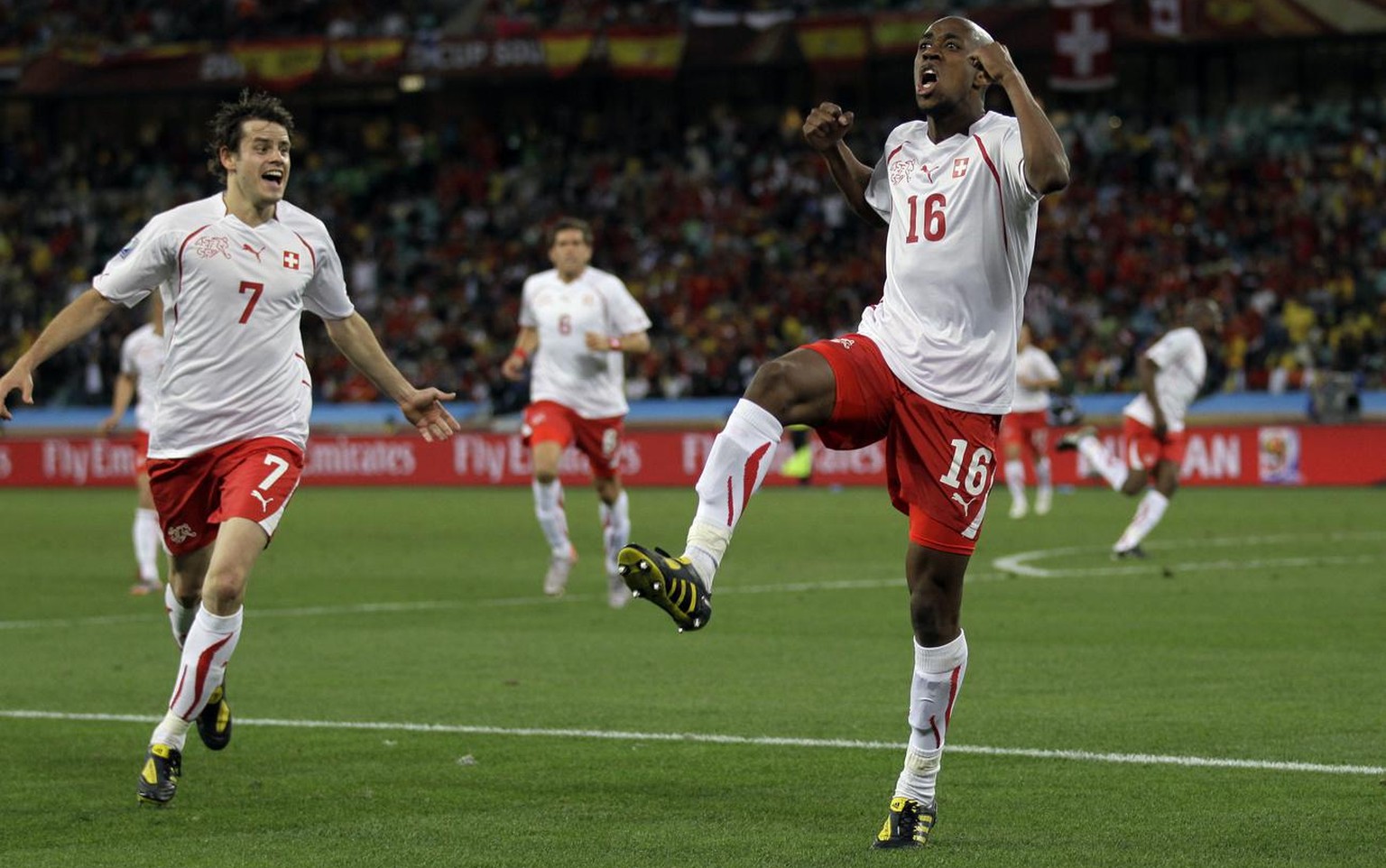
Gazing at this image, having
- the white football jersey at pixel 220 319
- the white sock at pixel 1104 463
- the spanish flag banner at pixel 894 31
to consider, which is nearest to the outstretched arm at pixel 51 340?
the white football jersey at pixel 220 319

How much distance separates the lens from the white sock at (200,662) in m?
Answer: 7.37

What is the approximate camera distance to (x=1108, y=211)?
3878cm

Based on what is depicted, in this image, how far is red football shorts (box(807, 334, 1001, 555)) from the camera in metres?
6.54

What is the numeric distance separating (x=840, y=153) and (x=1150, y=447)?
12.1 m

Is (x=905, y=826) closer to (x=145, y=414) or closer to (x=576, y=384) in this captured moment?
(x=576, y=384)

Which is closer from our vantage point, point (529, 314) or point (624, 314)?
point (624, 314)

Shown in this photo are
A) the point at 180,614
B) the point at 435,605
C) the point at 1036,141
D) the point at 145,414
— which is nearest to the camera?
the point at 1036,141

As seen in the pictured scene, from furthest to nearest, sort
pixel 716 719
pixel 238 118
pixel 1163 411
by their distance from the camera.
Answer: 1. pixel 1163 411
2. pixel 716 719
3. pixel 238 118

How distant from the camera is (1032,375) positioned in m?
27.0

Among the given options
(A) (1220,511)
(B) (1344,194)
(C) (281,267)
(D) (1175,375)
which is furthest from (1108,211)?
(C) (281,267)

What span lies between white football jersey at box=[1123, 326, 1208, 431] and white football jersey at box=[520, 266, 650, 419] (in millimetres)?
5150

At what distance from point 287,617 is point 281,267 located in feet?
21.8

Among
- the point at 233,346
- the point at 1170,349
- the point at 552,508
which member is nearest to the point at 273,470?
the point at 233,346

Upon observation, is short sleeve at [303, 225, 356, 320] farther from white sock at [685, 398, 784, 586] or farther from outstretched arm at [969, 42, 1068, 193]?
outstretched arm at [969, 42, 1068, 193]
